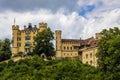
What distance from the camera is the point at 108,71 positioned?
82.4 m

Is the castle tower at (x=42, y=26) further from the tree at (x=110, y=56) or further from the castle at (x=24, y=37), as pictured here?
the tree at (x=110, y=56)

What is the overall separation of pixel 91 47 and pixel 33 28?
28579 millimetres

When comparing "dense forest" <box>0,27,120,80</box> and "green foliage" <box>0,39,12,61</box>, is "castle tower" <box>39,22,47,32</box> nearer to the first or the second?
"green foliage" <box>0,39,12,61</box>

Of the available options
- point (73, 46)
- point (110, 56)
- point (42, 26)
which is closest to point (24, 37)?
point (42, 26)

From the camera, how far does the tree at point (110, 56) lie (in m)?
80.2

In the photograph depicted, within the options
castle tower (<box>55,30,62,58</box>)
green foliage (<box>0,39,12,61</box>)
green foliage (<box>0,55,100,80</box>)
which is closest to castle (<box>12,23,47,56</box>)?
castle tower (<box>55,30,62,58</box>)

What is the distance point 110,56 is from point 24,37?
62.7m

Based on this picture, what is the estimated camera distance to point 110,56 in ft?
271

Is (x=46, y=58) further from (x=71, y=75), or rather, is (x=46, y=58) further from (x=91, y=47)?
(x=71, y=75)

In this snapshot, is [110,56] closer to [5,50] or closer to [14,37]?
[5,50]

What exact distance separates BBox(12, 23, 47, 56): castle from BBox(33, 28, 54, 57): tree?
10.8 m

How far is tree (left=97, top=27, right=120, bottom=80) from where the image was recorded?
80.2 meters

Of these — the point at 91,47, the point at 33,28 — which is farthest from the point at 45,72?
the point at 33,28

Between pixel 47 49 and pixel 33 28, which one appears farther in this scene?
pixel 33 28
